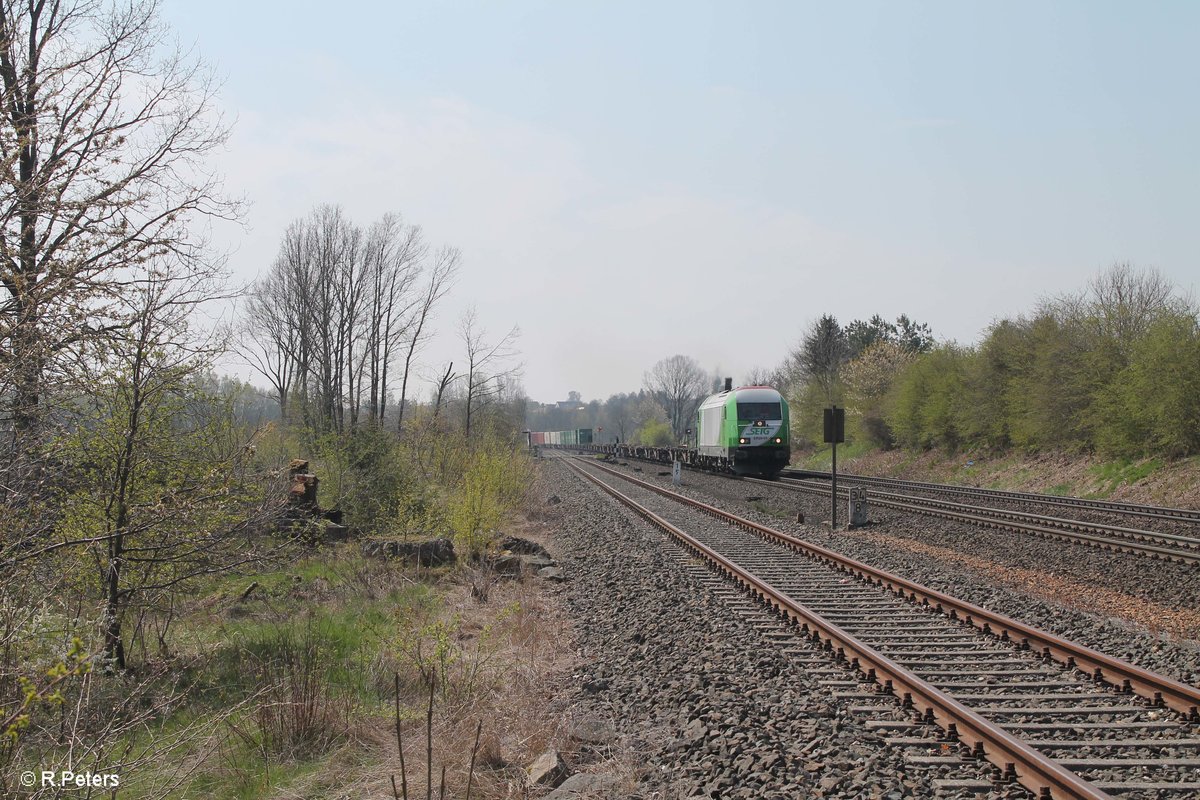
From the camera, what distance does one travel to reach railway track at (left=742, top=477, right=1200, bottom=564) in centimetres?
1267

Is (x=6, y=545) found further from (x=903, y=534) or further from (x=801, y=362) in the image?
(x=801, y=362)

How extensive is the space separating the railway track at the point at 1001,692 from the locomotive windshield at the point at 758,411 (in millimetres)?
21827

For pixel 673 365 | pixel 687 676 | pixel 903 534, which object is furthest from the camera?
pixel 673 365

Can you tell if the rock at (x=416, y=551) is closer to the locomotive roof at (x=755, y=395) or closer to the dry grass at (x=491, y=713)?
the dry grass at (x=491, y=713)

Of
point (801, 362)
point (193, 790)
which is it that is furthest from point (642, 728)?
point (801, 362)

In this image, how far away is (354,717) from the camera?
6578mm

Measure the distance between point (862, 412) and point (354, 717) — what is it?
4605 centimetres

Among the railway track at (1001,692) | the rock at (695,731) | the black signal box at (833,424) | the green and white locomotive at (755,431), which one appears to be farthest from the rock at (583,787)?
the green and white locomotive at (755,431)

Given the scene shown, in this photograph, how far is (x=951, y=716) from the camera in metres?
5.79

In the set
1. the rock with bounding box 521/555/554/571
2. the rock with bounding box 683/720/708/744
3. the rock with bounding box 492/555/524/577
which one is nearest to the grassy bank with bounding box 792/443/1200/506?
the rock with bounding box 521/555/554/571

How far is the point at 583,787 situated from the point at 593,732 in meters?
1.08

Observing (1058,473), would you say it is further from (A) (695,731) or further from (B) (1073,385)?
(A) (695,731)

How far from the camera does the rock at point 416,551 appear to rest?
14078mm

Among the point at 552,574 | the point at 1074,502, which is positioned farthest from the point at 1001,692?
the point at 1074,502
